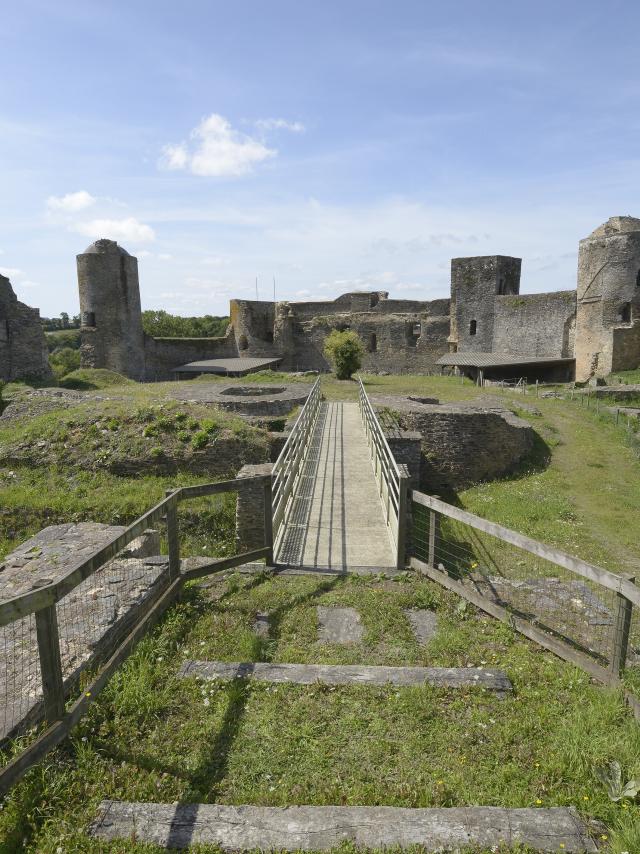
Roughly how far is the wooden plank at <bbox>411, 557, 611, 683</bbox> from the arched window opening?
28.0m

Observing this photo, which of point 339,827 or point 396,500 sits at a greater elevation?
point 396,500

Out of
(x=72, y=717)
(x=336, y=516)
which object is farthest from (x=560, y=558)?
(x=336, y=516)

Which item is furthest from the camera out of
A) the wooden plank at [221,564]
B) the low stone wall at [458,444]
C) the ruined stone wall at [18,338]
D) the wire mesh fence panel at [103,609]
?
the ruined stone wall at [18,338]

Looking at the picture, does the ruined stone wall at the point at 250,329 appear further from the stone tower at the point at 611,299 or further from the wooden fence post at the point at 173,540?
the wooden fence post at the point at 173,540

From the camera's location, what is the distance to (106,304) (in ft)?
106

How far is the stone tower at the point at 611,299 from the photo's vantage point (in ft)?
93.4

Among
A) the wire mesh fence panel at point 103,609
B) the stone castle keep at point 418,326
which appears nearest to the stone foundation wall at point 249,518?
the wire mesh fence panel at point 103,609

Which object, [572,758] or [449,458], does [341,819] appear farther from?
[449,458]

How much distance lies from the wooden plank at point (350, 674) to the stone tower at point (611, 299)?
29.0 meters

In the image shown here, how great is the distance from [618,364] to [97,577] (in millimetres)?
30020

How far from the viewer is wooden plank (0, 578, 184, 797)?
2795 mm

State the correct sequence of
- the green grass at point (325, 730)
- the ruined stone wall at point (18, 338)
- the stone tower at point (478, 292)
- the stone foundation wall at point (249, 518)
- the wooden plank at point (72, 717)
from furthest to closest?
the stone tower at point (478, 292) < the ruined stone wall at point (18, 338) < the stone foundation wall at point (249, 518) < the green grass at point (325, 730) < the wooden plank at point (72, 717)

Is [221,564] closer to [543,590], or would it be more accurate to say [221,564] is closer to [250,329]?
[543,590]

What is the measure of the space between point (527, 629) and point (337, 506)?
4.58 metres
